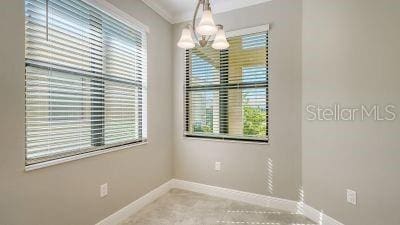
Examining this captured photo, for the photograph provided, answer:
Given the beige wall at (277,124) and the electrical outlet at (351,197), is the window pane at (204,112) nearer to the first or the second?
the beige wall at (277,124)

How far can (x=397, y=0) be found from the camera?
5.36 feet

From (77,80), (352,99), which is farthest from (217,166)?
(77,80)

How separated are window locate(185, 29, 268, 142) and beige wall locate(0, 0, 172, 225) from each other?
0.44 meters

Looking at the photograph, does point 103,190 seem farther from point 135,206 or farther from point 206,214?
point 206,214

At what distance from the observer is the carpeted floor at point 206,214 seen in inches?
90.7

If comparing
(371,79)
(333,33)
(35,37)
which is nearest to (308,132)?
(371,79)

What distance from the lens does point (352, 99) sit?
1.98 metres

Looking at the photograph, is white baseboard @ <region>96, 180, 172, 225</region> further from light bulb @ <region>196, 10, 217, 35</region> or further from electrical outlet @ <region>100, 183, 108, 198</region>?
light bulb @ <region>196, 10, 217, 35</region>

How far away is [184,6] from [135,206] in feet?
8.47

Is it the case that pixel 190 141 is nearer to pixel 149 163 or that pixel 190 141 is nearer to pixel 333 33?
pixel 149 163

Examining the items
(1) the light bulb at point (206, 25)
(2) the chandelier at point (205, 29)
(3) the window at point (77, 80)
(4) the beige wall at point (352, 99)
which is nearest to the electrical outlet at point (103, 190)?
(3) the window at point (77, 80)

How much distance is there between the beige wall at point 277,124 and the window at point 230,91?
121mm

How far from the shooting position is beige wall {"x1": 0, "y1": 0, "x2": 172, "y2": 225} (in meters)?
1.38

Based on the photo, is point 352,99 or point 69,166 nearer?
point 69,166
